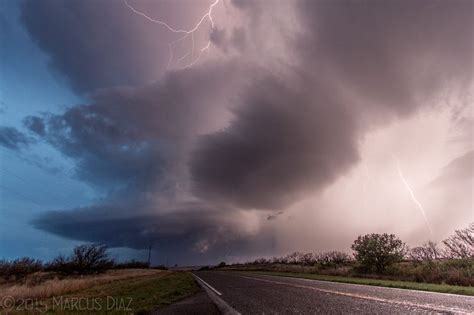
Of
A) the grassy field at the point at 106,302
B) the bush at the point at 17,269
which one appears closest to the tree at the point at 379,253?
the grassy field at the point at 106,302

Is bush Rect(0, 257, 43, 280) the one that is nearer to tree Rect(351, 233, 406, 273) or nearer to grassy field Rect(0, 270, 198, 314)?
grassy field Rect(0, 270, 198, 314)

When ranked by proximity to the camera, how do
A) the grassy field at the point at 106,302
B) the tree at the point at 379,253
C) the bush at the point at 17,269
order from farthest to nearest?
1. the bush at the point at 17,269
2. the tree at the point at 379,253
3. the grassy field at the point at 106,302

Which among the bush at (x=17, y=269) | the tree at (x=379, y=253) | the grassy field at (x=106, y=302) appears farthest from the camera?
the bush at (x=17, y=269)

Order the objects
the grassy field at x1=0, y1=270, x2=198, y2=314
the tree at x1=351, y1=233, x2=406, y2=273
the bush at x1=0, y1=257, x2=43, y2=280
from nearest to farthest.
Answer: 1. the grassy field at x1=0, y1=270, x2=198, y2=314
2. the tree at x1=351, y1=233, x2=406, y2=273
3. the bush at x1=0, y1=257, x2=43, y2=280

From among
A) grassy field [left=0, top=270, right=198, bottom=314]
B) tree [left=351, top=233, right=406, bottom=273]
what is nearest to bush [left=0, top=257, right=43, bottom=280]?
grassy field [left=0, top=270, right=198, bottom=314]

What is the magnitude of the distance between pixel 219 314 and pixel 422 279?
17298mm

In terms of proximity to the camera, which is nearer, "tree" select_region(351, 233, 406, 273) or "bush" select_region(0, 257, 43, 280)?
"tree" select_region(351, 233, 406, 273)

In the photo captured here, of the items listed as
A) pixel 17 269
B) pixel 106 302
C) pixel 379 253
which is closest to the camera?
pixel 106 302

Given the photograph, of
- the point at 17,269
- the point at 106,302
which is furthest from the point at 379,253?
the point at 17,269

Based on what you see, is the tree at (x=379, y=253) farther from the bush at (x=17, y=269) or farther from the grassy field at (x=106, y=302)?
the bush at (x=17, y=269)

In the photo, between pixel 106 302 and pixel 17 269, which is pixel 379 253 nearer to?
pixel 106 302

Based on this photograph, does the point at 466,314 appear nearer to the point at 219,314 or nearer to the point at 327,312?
the point at 327,312

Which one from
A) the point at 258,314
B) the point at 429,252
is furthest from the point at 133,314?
the point at 429,252

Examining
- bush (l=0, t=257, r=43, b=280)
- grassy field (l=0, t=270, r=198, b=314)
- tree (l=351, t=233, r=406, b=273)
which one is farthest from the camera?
bush (l=0, t=257, r=43, b=280)
